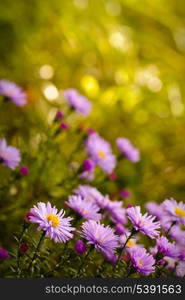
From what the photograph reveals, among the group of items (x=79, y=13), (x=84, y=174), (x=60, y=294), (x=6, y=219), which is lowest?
(x=60, y=294)

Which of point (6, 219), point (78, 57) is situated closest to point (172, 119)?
point (78, 57)

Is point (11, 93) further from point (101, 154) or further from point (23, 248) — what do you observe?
point (23, 248)

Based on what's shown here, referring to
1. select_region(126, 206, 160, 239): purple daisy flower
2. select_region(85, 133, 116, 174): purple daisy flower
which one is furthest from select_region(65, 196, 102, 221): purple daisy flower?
select_region(85, 133, 116, 174): purple daisy flower

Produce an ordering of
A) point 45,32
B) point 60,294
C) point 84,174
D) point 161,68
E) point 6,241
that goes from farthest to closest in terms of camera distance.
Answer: point 161,68
point 45,32
point 84,174
point 6,241
point 60,294

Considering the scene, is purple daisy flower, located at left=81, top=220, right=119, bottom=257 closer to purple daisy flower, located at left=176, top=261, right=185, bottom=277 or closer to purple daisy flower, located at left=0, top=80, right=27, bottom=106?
purple daisy flower, located at left=176, top=261, right=185, bottom=277

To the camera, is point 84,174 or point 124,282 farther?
point 84,174

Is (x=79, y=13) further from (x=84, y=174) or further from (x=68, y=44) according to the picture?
(x=84, y=174)

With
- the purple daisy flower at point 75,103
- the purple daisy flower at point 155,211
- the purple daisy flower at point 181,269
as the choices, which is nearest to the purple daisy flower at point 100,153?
the purple daisy flower at point 75,103
